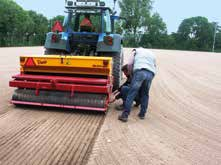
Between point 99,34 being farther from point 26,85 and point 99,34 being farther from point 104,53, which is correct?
point 26,85

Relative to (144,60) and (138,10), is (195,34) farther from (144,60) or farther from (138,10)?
(144,60)

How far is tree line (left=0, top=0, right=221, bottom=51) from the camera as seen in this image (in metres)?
51.9

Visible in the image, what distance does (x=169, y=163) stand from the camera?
4016 mm

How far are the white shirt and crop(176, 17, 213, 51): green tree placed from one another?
73.8 metres

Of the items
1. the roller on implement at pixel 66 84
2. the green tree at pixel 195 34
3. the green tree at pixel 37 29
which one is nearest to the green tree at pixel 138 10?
the green tree at pixel 195 34

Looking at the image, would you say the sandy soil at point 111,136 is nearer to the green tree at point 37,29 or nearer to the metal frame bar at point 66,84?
the metal frame bar at point 66,84

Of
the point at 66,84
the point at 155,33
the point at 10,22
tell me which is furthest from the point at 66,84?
the point at 155,33

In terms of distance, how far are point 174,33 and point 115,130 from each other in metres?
83.3

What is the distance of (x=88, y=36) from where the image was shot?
7.62 m

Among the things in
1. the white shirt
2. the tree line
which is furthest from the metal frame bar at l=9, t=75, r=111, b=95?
the tree line

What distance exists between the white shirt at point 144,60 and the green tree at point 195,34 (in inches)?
2905

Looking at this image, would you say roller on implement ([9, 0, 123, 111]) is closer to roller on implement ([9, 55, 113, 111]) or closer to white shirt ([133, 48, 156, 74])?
roller on implement ([9, 55, 113, 111])

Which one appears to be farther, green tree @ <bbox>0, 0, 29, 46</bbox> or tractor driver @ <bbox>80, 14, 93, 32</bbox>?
green tree @ <bbox>0, 0, 29, 46</bbox>

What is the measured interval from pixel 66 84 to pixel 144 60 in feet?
5.14
